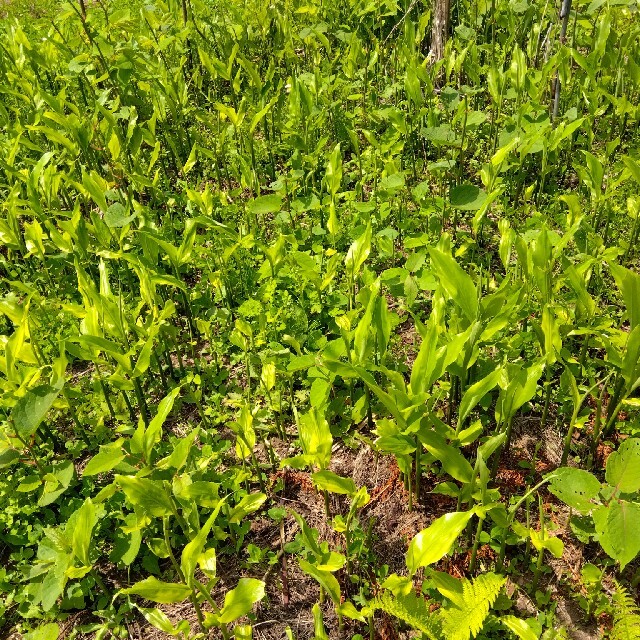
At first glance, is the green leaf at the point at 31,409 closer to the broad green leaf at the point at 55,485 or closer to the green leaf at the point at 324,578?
the broad green leaf at the point at 55,485

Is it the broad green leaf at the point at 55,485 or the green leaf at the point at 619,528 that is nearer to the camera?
the green leaf at the point at 619,528

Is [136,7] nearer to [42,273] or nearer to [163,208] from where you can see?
[163,208]

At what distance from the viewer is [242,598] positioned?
169 centimetres

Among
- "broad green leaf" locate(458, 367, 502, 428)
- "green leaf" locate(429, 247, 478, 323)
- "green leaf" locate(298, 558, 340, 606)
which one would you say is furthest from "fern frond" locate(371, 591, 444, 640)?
"green leaf" locate(429, 247, 478, 323)

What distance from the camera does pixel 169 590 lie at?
5.35 feet

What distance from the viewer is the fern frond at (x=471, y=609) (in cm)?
157

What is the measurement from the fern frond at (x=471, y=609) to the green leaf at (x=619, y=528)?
0.32 metres

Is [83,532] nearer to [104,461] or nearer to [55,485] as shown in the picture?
[104,461]

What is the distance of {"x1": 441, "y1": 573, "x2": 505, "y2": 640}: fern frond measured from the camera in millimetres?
1565

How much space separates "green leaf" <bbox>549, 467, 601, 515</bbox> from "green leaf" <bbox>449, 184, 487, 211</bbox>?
1652mm

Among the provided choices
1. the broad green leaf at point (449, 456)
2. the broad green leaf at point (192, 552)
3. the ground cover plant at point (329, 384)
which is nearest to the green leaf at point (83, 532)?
the ground cover plant at point (329, 384)

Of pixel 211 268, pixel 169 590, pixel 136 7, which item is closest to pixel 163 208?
pixel 211 268

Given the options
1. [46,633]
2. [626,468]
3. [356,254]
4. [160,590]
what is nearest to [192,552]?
[160,590]

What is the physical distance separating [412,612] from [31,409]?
1.48 meters
